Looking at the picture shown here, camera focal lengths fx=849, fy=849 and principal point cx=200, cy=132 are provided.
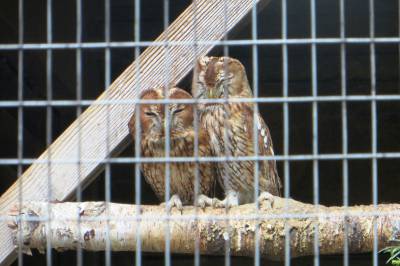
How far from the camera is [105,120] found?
2848 millimetres

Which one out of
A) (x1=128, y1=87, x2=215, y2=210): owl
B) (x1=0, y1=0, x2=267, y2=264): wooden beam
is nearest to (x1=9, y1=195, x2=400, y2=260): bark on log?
(x1=0, y1=0, x2=267, y2=264): wooden beam

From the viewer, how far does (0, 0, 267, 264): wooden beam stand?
2820mm

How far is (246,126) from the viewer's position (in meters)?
3.62

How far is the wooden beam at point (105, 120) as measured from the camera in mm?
2820

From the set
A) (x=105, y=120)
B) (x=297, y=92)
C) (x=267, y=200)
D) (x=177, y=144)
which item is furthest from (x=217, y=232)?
(x=297, y=92)

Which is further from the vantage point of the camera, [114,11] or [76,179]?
[114,11]

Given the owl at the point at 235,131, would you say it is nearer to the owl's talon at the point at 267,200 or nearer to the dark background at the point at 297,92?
the owl's talon at the point at 267,200

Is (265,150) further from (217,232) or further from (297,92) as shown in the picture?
(297,92)

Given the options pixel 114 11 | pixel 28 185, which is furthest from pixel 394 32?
pixel 28 185

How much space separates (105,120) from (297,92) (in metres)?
3.74

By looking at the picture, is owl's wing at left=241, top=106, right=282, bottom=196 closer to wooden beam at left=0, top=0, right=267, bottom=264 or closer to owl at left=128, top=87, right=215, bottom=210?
owl at left=128, top=87, right=215, bottom=210

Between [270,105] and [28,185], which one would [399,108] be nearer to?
[270,105]

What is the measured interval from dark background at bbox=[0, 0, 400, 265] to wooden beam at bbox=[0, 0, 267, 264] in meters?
2.67

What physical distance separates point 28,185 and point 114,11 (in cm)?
340
